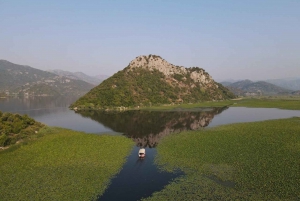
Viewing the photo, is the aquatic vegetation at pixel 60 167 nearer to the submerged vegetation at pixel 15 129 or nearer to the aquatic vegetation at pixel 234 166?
the submerged vegetation at pixel 15 129

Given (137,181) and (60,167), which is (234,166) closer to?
(137,181)

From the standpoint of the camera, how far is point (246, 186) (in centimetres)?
3272

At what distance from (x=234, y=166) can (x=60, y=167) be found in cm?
3456

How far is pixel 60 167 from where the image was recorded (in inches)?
1644

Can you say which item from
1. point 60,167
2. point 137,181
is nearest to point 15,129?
point 60,167

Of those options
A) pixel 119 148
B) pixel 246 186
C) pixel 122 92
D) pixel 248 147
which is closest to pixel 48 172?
pixel 119 148

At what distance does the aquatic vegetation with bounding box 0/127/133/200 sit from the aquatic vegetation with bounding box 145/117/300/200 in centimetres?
1061

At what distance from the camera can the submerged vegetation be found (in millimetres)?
58312

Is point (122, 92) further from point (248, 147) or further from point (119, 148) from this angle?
point (248, 147)

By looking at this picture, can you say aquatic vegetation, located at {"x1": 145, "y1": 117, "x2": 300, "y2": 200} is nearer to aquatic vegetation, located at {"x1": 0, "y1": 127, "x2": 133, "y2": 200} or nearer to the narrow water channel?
the narrow water channel

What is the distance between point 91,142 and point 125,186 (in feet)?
95.2

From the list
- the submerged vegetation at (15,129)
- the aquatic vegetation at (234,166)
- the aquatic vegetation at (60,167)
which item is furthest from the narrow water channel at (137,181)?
the submerged vegetation at (15,129)

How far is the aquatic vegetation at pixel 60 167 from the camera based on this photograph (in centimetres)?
3206

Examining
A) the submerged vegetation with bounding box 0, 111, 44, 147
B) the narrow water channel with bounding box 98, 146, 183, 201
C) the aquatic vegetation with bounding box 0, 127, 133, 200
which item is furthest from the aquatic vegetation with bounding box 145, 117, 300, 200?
the submerged vegetation with bounding box 0, 111, 44, 147
